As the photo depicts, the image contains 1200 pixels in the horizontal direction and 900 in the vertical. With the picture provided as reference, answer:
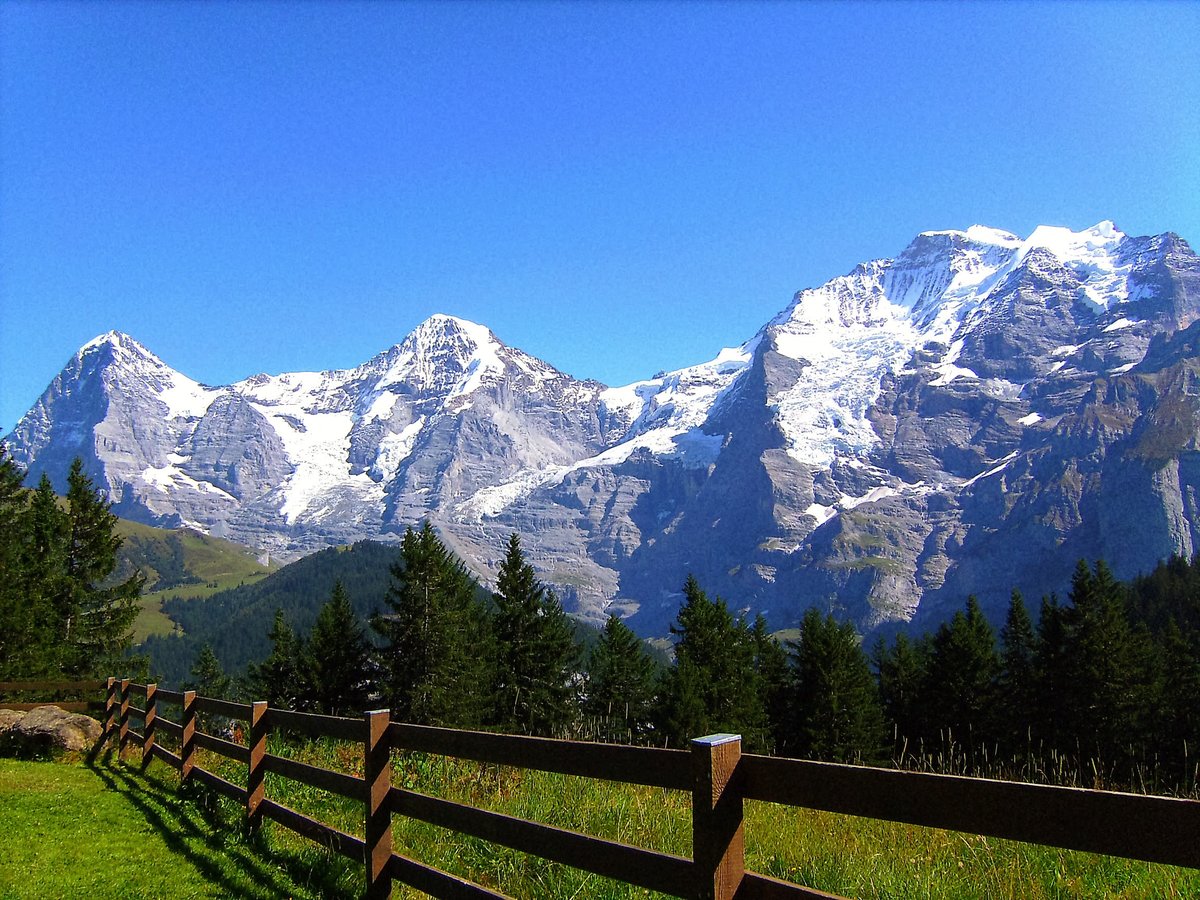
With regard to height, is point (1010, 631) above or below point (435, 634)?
above

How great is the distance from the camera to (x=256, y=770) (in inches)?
419

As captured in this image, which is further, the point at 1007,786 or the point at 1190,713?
the point at 1190,713

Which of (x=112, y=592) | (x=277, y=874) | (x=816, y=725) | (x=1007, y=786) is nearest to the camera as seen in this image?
(x=1007, y=786)

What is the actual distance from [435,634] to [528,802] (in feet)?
163

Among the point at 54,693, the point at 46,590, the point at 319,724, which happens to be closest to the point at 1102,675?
the point at 319,724

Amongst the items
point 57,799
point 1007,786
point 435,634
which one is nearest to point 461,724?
point 435,634

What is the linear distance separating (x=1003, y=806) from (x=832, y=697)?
60965 mm

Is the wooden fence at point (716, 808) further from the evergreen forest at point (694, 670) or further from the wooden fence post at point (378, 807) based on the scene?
the evergreen forest at point (694, 670)

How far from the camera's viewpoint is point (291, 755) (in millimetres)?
13594

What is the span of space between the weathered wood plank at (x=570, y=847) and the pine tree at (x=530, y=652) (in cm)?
5585

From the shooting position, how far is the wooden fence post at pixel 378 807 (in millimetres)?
7301

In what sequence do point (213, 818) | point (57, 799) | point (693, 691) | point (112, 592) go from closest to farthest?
point (213, 818) < point (57, 799) < point (112, 592) < point (693, 691)

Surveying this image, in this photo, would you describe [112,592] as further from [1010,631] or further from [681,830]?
[1010,631]

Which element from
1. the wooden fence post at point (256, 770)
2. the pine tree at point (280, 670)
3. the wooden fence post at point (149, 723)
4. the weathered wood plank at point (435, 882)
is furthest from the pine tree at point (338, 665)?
the weathered wood plank at point (435, 882)
